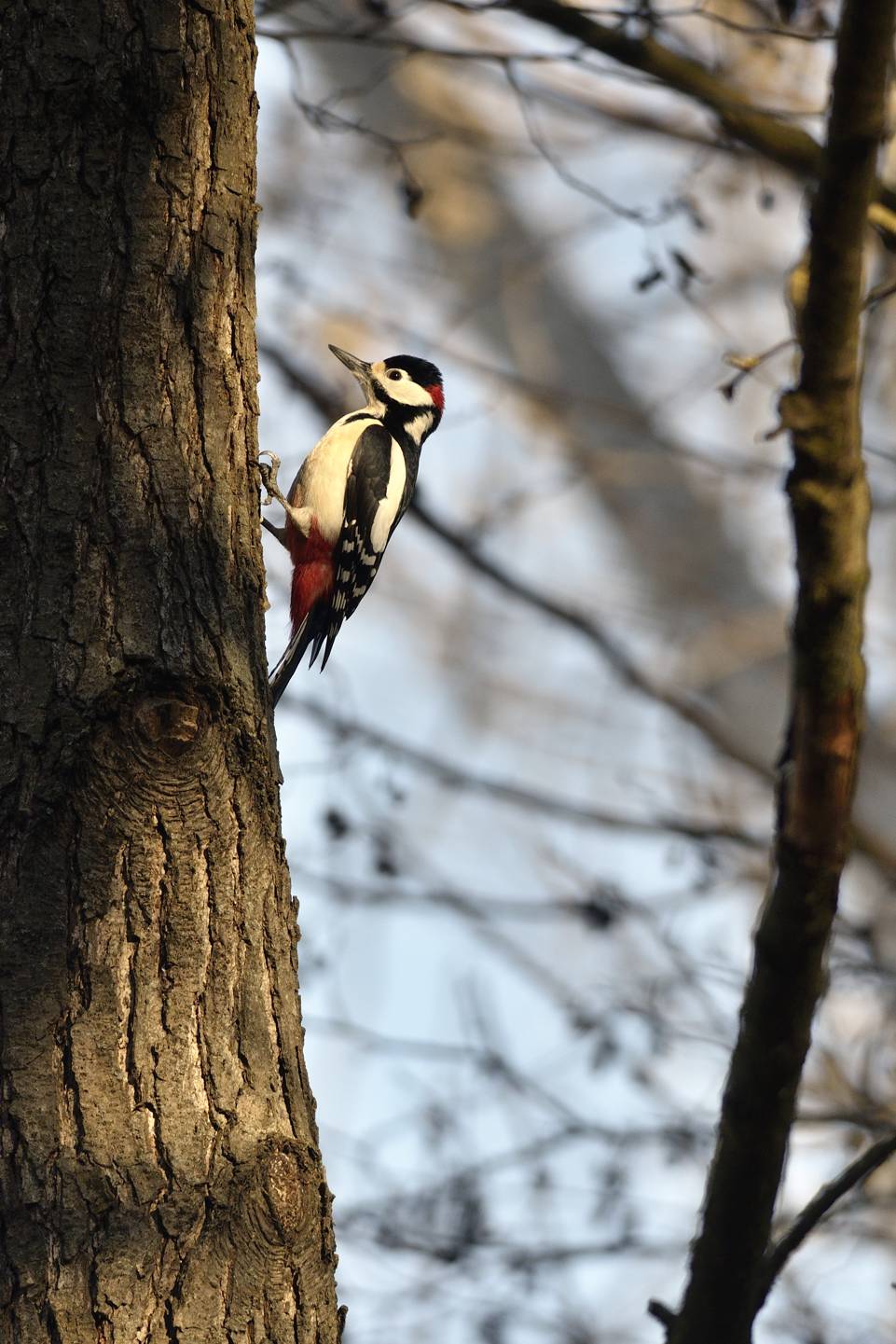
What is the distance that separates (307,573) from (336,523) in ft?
0.58

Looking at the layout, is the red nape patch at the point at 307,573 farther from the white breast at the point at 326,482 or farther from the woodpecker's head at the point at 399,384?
the woodpecker's head at the point at 399,384

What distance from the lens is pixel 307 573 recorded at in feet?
14.8

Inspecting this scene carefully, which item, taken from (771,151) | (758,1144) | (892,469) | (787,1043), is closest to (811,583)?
(787,1043)

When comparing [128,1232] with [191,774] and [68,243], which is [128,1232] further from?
[68,243]

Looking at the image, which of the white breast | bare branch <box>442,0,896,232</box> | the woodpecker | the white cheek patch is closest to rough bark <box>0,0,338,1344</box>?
bare branch <box>442,0,896,232</box>

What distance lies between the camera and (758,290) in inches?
396

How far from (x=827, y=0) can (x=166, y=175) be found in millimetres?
2741

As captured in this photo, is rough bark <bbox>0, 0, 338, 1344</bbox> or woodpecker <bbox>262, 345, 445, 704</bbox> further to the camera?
woodpecker <bbox>262, 345, 445, 704</bbox>

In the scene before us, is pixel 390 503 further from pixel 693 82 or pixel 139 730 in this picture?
pixel 139 730

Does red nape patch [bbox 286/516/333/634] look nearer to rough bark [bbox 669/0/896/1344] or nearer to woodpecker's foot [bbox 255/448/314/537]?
woodpecker's foot [bbox 255/448/314/537]

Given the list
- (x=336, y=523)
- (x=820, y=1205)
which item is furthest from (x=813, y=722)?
(x=336, y=523)

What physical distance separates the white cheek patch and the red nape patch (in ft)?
0.65

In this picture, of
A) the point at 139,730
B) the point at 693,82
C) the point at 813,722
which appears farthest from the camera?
the point at 693,82

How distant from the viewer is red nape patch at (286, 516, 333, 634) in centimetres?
446
